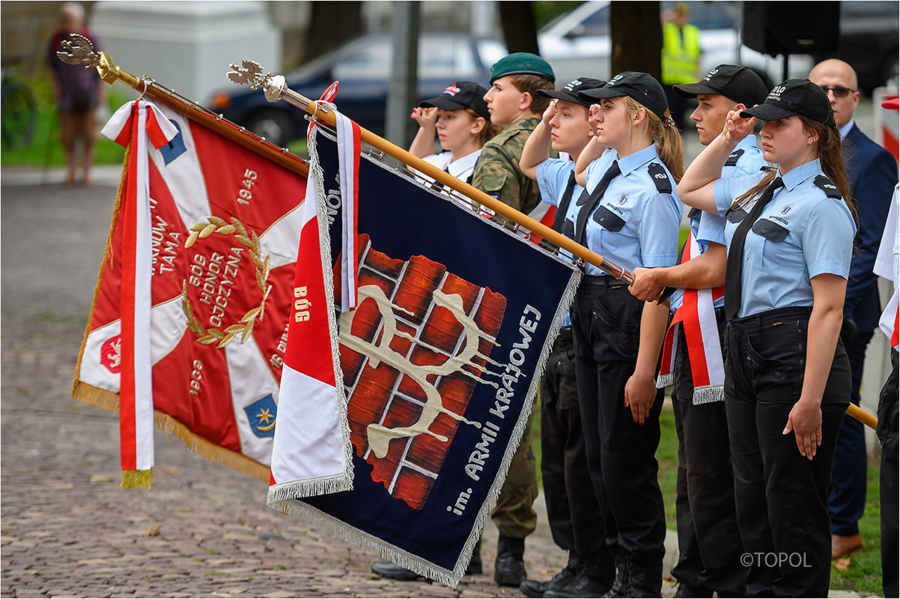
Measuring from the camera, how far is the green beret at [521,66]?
545cm

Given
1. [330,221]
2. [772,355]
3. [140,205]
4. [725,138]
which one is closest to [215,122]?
[140,205]

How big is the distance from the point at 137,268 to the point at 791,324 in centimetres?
267

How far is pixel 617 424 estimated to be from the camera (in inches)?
186

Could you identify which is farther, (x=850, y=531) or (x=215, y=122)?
(x=850, y=531)

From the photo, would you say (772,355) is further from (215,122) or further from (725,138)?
(215,122)

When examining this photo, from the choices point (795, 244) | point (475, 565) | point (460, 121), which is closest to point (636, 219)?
point (795, 244)

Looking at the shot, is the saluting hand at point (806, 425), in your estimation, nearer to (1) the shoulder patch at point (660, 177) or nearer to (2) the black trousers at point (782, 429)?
(2) the black trousers at point (782, 429)

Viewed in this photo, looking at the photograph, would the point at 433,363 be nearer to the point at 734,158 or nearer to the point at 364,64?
the point at 734,158

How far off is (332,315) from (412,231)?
18.8 inches

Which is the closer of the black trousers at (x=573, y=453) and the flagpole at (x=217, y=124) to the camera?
the flagpole at (x=217, y=124)

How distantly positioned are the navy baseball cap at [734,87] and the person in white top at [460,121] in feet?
4.73

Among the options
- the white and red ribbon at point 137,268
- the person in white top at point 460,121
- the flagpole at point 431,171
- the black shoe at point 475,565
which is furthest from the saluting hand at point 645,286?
the white and red ribbon at point 137,268

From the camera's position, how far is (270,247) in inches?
207

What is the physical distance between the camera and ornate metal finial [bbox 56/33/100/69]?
4.36 meters
